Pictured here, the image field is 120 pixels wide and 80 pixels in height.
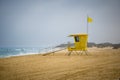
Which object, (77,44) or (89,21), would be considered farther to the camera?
(89,21)

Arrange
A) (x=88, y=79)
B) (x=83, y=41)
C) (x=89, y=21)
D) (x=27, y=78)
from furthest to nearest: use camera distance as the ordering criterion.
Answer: (x=89, y=21) → (x=83, y=41) → (x=27, y=78) → (x=88, y=79)

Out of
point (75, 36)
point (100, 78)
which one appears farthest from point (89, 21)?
point (100, 78)

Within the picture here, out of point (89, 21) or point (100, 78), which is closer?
point (100, 78)

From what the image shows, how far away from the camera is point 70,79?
5.76 m

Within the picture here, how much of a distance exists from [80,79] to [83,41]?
41.9 feet

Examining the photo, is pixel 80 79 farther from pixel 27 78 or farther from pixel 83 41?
pixel 83 41

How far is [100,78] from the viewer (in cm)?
582

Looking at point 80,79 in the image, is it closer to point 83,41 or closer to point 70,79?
point 70,79

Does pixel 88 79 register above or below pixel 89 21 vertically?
below

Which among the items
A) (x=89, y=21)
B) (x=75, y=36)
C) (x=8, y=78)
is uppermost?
(x=89, y=21)

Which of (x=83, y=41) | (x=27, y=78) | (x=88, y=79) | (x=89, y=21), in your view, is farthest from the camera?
(x=89, y=21)

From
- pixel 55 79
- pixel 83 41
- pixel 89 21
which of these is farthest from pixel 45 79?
pixel 89 21

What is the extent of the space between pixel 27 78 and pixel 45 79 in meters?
0.69

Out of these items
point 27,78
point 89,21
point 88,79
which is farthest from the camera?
point 89,21
